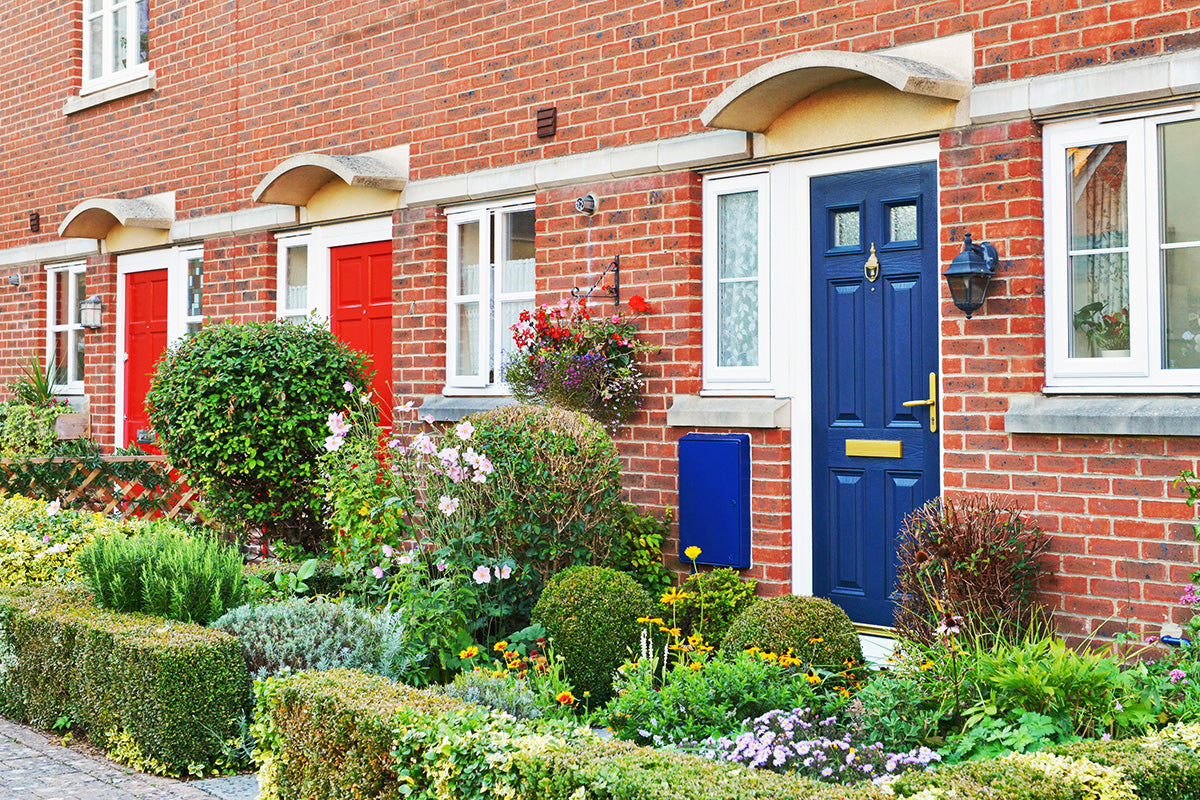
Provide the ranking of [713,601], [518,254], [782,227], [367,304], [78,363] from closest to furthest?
[713,601] < [782,227] < [518,254] < [367,304] < [78,363]

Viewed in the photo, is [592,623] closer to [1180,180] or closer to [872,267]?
[872,267]

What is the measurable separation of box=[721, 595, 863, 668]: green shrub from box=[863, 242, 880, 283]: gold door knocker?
2123mm

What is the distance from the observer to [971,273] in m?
6.17

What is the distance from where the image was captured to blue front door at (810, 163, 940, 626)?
673 centimetres

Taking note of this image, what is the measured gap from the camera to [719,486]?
741 cm

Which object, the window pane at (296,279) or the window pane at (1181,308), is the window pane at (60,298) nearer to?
the window pane at (296,279)

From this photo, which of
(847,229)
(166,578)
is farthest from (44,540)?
(847,229)

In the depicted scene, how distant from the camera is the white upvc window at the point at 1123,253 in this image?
584 cm

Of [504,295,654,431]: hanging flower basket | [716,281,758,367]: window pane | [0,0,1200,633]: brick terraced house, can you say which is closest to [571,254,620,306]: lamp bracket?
[0,0,1200,633]: brick terraced house

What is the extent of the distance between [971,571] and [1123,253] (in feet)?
5.67

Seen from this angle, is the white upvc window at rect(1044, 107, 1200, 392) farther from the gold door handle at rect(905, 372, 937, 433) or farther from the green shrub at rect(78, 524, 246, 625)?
the green shrub at rect(78, 524, 246, 625)

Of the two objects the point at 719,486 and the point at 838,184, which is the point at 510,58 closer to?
the point at 838,184

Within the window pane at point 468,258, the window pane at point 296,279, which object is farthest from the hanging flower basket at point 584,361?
the window pane at point 296,279

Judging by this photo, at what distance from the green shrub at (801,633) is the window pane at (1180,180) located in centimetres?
242
